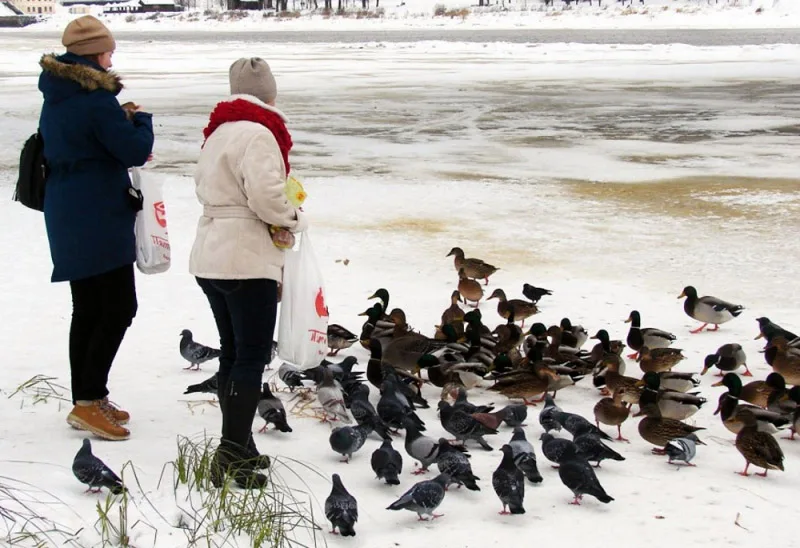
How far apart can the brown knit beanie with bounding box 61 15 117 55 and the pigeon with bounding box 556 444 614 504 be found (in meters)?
3.02

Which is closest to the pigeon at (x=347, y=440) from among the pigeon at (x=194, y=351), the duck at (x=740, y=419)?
the pigeon at (x=194, y=351)

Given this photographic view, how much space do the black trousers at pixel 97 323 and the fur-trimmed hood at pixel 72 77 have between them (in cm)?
92

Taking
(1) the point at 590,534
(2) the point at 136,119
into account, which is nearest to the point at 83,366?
(2) the point at 136,119

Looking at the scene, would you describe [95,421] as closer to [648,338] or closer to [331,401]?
[331,401]

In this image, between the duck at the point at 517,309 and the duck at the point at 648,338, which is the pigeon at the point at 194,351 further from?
the duck at the point at 648,338

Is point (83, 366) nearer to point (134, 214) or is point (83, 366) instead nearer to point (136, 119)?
point (134, 214)

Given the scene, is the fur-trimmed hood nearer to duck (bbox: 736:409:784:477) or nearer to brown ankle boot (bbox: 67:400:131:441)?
brown ankle boot (bbox: 67:400:131:441)

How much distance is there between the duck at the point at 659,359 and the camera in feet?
23.1

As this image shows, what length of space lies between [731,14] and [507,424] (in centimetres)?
8112

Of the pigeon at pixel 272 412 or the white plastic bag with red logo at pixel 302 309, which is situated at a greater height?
the white plastic bag with red logo at pixel 302 309

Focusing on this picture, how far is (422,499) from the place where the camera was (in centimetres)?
475

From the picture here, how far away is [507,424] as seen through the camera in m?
6.11

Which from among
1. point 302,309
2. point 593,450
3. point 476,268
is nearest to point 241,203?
point 302,309

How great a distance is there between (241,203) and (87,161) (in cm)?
100
